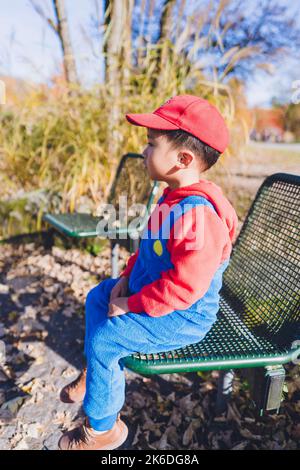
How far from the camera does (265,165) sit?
8.88 metres

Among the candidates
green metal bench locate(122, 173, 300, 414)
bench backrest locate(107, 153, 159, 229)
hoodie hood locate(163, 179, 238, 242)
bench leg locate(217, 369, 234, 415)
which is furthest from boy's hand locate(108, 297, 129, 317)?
bench backrest locate(107, 153, 159, 229)

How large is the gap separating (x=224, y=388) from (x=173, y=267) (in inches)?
35.6

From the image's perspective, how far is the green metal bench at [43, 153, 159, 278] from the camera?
249cm

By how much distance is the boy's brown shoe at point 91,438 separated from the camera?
1.51 m

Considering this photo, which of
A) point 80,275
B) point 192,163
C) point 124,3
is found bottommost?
point 80,275

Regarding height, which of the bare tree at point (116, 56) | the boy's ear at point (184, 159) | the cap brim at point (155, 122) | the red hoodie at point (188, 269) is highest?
the bare tree at point (116, 56)

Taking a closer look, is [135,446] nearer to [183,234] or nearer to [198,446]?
[198,446]

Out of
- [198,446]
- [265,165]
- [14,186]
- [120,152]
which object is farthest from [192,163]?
[265,165]

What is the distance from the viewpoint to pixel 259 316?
1688 mm

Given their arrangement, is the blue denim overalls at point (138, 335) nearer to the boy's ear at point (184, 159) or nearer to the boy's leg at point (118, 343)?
the boy's leg at point (118, 343)

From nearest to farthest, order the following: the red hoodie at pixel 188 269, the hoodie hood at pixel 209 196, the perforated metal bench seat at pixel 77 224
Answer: the red hoodie at pixel 188 269 < the hoodie hood at pixel 209 196 < the perforated metal bench seat at pixel 77 224

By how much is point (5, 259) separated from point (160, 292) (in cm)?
291

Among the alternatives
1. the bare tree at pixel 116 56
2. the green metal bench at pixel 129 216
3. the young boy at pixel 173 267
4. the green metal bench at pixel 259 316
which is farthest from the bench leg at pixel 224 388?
the bare tree at pixel 116 56

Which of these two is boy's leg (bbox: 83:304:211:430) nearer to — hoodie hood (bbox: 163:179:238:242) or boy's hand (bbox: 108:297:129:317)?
boy's hand (bbox: 108:297:129:317)
